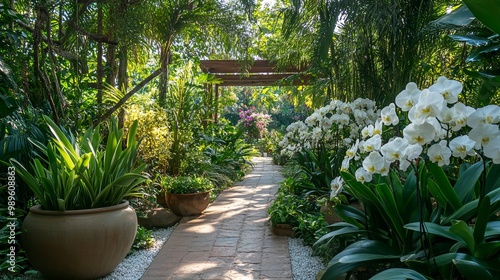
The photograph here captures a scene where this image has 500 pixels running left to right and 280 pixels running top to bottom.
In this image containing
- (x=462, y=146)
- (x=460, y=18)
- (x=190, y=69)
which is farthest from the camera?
(x=190, y=69)

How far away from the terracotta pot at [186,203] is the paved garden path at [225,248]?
0.11 m

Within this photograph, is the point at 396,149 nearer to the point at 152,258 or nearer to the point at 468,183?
the point at 468,183

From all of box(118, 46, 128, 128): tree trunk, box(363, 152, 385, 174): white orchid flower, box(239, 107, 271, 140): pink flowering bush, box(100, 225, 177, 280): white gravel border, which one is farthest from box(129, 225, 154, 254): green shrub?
box(239, 107, 271, 140): pink flowering bush

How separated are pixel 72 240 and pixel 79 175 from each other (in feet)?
1.38

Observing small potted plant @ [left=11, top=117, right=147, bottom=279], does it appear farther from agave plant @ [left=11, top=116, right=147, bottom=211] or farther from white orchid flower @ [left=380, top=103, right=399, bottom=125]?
white orchid flower @ [left=380, top=103, right=399, bottom=125]

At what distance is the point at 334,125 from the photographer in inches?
163

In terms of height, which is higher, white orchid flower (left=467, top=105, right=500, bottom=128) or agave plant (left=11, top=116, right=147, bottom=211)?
white orchid flower (left=467, top=105, right=500, bottom=128)

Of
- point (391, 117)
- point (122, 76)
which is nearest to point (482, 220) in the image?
point (391, 117)

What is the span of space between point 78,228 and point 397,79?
9.65 feet

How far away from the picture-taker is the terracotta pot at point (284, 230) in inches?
158

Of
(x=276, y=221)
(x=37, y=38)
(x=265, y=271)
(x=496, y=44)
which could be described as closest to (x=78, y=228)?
(x=265, y=271)

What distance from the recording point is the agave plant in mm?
2730

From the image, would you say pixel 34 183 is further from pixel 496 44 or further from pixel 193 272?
pixel 496 44

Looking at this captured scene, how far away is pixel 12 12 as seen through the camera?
3.11 metres
